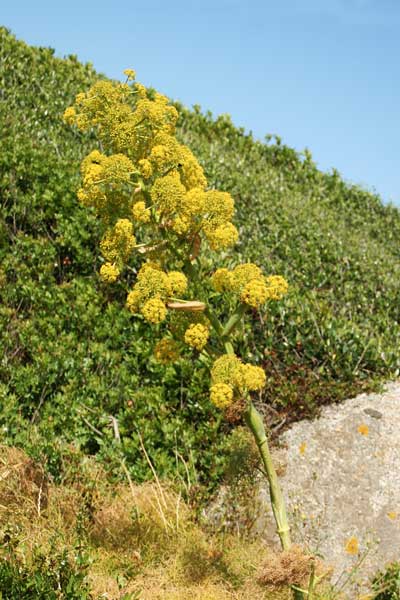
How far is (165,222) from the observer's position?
432cm

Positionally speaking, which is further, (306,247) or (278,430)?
(306,247)

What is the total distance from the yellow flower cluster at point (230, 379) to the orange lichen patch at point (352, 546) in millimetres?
2704

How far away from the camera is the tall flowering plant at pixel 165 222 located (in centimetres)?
415

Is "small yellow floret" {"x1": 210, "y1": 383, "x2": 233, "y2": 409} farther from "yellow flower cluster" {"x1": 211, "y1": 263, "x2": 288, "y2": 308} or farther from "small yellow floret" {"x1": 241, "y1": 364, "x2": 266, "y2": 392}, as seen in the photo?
"yellow flower cluster" {"x1": 211, "y1": 263, "x2": 288, "y2": 308}

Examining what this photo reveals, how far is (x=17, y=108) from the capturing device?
11656 millimetres

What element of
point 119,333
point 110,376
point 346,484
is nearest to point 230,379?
point 346,484

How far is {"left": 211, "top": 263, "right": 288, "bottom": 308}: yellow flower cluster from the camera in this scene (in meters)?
4.23

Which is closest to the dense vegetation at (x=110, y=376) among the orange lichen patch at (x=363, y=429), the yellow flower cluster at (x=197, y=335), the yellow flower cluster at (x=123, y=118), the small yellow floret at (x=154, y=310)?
the orange lichen patch at (x=363, y=429)

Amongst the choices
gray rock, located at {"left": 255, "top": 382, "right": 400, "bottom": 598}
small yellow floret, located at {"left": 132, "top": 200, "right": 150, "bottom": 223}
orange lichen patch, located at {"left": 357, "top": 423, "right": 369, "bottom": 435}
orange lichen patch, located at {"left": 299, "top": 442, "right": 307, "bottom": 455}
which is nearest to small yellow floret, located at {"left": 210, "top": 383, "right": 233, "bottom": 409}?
small yellow floret, located at {"left": 132, "top": 200, "right": 150, "bottom": 223}

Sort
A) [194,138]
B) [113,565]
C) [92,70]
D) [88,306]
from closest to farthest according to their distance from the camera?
[113,565], [88,306], [194,138], [92,70]

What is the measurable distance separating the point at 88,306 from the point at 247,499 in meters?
2.75

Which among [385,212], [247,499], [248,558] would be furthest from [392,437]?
[385,212]

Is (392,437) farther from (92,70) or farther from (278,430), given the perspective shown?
(92,70)

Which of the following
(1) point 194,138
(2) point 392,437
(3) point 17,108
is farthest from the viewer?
(1) point 194,138
